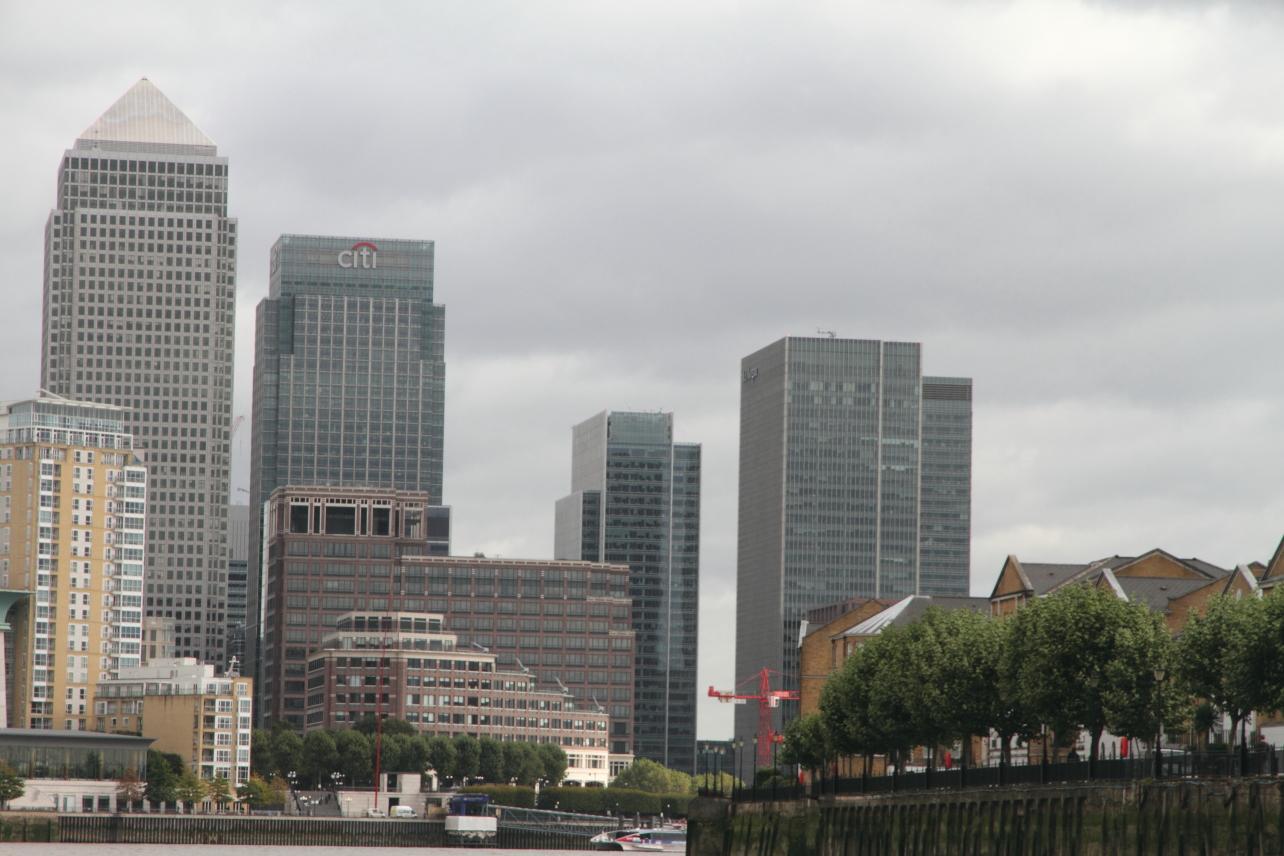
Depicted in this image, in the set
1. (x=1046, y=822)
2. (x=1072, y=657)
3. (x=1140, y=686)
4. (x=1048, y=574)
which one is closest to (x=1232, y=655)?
(x=1046, y=822)

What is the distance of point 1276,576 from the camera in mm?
121000

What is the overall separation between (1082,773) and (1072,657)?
39.8 feet

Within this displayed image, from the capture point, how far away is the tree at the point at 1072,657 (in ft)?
348

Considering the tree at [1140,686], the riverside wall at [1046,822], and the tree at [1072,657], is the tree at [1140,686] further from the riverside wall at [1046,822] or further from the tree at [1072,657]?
the riverside wall at [1046,822]

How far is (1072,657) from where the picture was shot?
107312mm

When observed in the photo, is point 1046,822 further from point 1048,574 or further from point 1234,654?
point 1048,574

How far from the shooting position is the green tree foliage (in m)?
93.2

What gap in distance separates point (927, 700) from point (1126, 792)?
41.6 metres

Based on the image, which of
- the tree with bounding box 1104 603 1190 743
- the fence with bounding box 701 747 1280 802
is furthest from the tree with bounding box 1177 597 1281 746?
the tree with bounding box 1104 603 1190 743

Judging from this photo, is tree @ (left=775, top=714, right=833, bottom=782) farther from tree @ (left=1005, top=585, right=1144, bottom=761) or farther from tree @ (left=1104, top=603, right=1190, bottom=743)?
tree @ (left=1104, top=603, right=1190, bottom=743)

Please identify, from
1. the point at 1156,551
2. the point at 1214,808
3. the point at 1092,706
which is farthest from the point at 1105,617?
the point at 1156,551

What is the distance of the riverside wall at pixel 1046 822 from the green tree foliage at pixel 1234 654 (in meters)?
9.01

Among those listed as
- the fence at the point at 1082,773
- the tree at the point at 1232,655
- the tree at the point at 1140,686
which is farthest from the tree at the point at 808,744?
the tree at the point at 1232,655

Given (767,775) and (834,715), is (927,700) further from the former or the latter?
(767,775)
